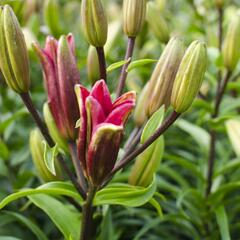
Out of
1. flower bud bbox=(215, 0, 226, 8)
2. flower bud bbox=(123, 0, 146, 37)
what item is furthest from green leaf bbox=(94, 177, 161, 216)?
flower bud bbox=(215, 0, 226, 8)

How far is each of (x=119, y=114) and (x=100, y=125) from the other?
0.07 feet

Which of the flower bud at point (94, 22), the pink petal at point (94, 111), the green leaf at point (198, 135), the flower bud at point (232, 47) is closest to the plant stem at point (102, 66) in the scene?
the flower bud at point (94, 22)

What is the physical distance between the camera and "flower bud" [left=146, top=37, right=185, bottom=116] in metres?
0.65

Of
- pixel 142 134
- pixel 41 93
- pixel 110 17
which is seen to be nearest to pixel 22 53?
pixel 142 134

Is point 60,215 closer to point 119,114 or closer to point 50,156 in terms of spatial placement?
point 50,156

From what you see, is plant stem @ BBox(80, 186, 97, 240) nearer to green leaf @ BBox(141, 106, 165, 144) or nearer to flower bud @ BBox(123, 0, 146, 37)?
green leaf @ BBox(141, 106, 165, 144)

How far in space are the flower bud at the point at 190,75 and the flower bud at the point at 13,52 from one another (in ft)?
0.60

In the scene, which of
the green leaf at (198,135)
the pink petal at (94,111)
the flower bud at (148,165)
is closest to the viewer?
the pink petal at (94,111)

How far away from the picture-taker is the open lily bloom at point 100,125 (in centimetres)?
52

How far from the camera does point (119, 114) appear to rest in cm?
52

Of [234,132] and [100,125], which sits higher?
[100,125]

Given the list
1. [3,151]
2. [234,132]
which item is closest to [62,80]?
[3,151]

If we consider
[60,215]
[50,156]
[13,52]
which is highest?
[13,52]

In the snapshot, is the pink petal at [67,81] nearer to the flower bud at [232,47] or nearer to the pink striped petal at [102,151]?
the pink striped petal at [102,151]
